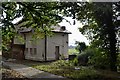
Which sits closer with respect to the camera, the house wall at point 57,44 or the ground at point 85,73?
the ground at point 85,73

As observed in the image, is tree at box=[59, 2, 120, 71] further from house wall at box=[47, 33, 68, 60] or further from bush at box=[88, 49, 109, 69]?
house wall at box=[47, 33, 68, 60]

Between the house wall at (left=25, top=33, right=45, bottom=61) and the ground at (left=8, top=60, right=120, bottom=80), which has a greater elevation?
the house wall at (left=25, top=33, right=45, bottom=61)

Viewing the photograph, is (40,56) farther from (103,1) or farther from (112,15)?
(103,1)

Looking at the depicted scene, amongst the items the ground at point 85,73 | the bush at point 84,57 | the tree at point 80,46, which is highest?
the tree at point 80,46

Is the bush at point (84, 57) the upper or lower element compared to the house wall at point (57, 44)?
lower

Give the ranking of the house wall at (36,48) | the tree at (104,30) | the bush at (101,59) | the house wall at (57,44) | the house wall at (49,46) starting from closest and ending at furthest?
the tree at (104,30) → the bush at (101,59) → the house wall at (36,48) → the house wall at (49,46) → the house wall at (57,44)

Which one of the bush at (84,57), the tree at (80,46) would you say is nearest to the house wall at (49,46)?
the tree at (80,46)

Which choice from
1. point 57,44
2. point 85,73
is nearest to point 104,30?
point 85,73

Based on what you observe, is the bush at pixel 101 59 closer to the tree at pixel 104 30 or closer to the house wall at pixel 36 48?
the tree at pixel 104 30

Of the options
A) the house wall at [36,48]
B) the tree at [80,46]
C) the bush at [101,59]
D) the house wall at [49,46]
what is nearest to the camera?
the bush at [101,59]

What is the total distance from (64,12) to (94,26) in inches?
128

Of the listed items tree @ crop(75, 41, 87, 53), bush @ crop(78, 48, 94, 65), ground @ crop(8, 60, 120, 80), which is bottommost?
ground @ crop(8, 60, 120, 80)

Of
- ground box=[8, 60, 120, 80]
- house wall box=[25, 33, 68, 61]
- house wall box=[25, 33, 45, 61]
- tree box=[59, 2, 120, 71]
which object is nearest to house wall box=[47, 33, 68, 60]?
house wall box=[25, 33, 68, 61]

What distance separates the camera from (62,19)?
270 inches
